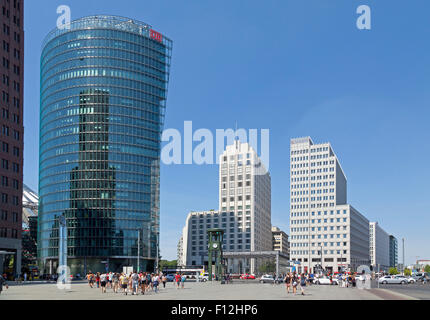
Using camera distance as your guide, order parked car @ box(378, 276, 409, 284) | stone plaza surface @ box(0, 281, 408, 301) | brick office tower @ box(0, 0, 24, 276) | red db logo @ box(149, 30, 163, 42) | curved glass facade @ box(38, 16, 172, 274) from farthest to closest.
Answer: red db logo @ box(149, 30, 163, 42) → curved glass facade @ box(38, 16, 172, 274) → brick office tower @ box(0, 0, 24, 276) → parked car @ box(378, 276, 409, 284) → stone plaza surface @ box(0, 281, 408, 301)

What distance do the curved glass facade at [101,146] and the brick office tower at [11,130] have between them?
57946 mm

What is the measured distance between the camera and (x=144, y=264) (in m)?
171

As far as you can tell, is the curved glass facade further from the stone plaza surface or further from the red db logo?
the stone plaza surface

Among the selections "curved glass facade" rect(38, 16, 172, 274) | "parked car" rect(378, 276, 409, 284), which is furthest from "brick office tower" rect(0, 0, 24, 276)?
"parked car" rect(378, 276, 409, 284)

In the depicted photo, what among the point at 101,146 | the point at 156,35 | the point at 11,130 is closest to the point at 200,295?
the point at 11,130

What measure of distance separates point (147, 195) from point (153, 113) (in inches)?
1101

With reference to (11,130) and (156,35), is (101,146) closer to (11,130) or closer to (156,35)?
(156,35)

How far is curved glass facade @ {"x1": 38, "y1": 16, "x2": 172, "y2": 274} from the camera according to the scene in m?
166

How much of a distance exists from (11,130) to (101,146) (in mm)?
62378

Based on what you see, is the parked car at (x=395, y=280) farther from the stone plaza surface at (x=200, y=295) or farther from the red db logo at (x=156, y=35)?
the red db logo at (x=156, y=35)

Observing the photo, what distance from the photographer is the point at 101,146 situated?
166750 mm

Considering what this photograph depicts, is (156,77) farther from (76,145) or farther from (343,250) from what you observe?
(343,250)

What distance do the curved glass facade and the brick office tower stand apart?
57.9 meters
